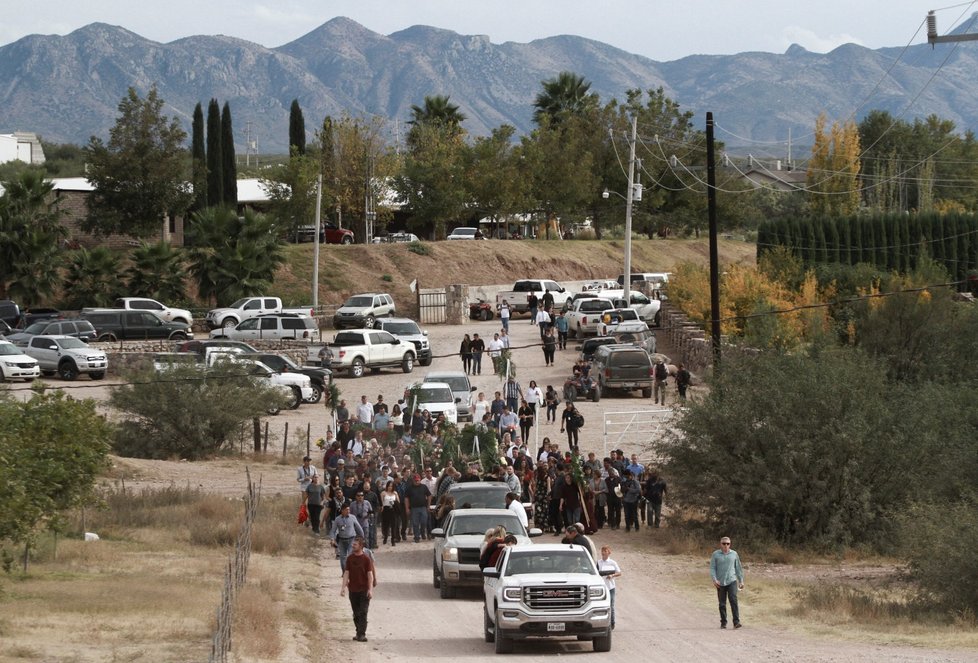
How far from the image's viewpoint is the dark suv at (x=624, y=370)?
1667 inches

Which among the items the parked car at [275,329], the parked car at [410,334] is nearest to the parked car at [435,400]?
the parked car at [410,334]

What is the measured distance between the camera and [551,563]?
17.1 metres

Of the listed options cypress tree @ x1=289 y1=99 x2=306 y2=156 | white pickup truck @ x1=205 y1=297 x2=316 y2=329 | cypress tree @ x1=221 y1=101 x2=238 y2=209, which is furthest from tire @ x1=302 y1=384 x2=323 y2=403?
cypress tree @ x1=289 y1=99 x2=306 y2=156

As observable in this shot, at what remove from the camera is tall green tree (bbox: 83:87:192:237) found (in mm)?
68000

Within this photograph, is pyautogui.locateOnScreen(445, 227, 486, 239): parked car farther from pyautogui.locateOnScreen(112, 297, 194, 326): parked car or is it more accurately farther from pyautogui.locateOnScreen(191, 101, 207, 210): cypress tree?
pyautogui.locateOnScreen(112, 297, 194, 326): parked car

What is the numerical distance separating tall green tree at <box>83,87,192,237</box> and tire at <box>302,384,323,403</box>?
89.6 feet

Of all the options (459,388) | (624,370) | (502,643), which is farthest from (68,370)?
(502,643)

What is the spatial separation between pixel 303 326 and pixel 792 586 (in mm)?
31970

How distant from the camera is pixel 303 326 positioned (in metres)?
51.8

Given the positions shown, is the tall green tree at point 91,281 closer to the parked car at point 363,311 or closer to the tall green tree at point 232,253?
the tall green tree at point 232,253

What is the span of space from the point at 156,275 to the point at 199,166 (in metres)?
12.7

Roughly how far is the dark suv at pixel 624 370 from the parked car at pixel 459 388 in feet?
15.3

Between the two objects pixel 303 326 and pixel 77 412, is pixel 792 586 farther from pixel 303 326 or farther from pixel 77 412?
pixel 303 326

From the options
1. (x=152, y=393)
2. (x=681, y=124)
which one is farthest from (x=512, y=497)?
(x=681, y=124)
